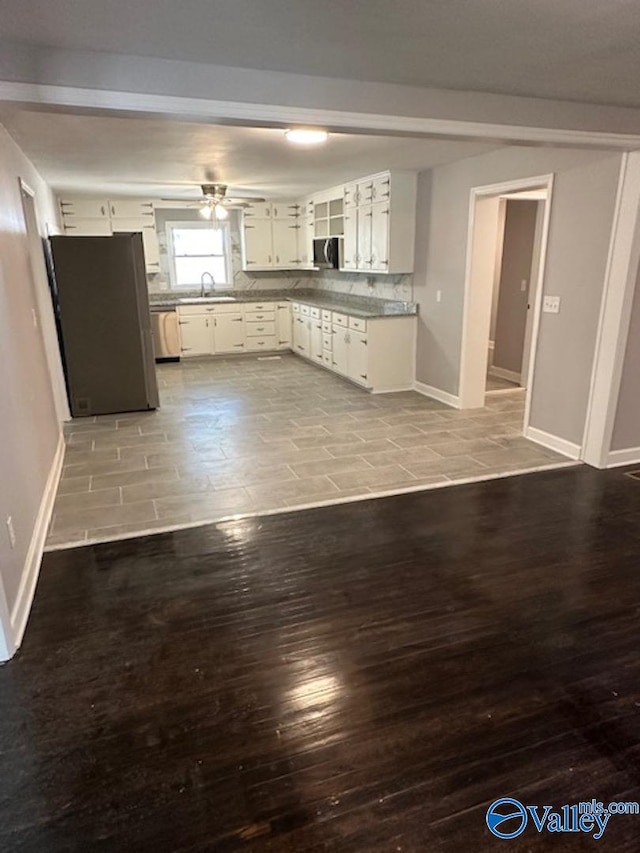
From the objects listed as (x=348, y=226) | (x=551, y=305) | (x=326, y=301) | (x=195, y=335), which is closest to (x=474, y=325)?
(x=551, y=305)

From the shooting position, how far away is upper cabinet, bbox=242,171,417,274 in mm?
5949

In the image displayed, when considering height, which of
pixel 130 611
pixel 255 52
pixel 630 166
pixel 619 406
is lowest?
pixel 130 611

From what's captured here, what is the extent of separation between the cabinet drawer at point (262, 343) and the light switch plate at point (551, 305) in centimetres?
523

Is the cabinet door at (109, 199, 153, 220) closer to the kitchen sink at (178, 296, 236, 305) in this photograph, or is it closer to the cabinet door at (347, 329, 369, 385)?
the kitchen sink at (178, 296, 236, 305)

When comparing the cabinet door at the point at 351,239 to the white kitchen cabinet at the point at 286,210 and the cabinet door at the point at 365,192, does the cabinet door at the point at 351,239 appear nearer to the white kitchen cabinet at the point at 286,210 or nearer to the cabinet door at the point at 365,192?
the cabinet door at the point at 365,192

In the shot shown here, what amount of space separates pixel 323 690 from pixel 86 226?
7.80 meters

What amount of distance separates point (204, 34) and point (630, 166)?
281cm

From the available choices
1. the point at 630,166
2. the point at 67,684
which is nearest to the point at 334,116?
the point at 630,166

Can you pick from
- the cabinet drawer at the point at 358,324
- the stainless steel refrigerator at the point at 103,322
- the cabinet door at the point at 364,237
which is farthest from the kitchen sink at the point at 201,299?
the stainless steel refrigerator at the point at 103,322

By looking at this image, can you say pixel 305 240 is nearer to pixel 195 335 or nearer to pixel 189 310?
pixel 189 310

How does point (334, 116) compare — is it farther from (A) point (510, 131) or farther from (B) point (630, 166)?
(B) point (630, 166)

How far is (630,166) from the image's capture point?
348 cm

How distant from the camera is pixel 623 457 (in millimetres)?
4145

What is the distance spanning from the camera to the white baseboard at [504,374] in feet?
22.3
